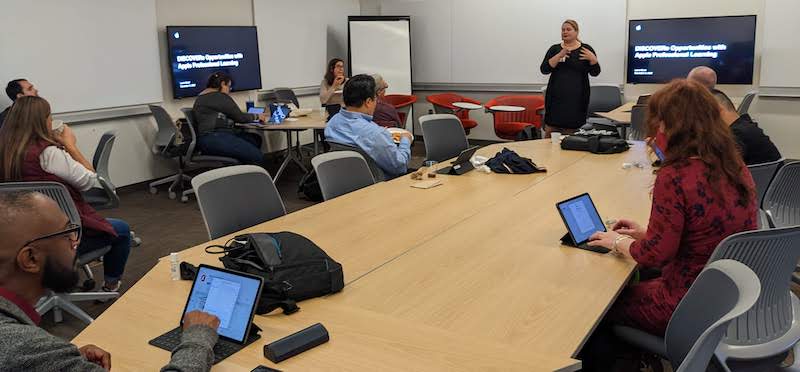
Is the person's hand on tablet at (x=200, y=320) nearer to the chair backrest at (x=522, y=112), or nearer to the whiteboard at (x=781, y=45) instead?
the chair backrest at (x=522, y=112)

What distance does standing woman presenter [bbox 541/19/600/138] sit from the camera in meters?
6.42

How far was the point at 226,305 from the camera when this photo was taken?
1.86m

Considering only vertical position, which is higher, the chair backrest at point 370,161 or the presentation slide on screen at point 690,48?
the presentation slide on screen at point 690,48

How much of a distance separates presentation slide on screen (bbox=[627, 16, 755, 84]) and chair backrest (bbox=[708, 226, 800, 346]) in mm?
5803

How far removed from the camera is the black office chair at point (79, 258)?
3350mm

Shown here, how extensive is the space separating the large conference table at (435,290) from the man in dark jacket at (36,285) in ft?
0.47

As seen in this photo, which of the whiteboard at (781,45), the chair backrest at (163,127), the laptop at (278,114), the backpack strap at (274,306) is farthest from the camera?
the whiteboard at (781,45)

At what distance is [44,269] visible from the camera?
4.98 feet

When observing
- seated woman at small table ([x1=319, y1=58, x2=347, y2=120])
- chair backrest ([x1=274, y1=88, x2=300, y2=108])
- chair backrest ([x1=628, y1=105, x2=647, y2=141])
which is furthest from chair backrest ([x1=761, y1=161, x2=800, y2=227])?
chair backrest ([x1=274, y1=88, x2=300, y2=108])

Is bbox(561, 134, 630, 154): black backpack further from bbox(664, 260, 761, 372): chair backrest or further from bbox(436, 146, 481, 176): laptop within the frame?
bbox(664, 260, 761, 372): chair backrest

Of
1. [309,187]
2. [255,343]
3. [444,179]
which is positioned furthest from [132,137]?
[255,343]

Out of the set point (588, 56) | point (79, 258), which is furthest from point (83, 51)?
point (588, 56)

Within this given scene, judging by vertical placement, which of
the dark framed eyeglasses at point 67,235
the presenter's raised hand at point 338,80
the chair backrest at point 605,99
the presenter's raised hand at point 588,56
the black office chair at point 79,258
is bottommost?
the black office chair at point 79,258

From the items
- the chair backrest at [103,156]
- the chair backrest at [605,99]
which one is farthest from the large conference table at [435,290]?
the chair backrest at [605,99]
